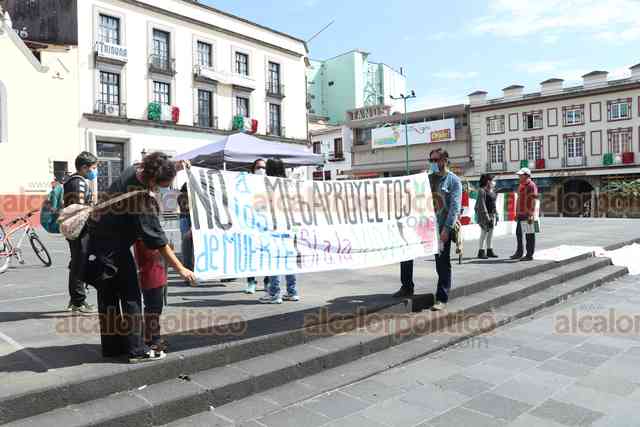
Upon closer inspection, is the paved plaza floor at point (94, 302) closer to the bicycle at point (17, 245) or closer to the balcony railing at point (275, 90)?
the bicycle at point (17, 245)

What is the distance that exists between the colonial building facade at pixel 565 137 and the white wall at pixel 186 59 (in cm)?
1848

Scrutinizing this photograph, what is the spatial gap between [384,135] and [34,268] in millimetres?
45267

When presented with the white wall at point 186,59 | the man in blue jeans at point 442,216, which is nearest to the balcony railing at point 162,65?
the white wall at point 186,59

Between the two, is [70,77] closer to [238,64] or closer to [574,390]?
[238,64]

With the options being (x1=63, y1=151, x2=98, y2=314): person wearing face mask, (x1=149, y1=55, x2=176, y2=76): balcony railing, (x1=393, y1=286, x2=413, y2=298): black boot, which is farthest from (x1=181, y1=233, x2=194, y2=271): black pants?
(x1=149, y1=55, x2=176, y2=76): balcony railing

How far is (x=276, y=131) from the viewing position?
35.8m

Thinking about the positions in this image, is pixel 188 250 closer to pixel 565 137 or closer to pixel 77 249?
pixel 77 249

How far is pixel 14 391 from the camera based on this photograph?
3.01 metres

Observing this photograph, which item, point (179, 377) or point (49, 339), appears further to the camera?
point (49, 339)

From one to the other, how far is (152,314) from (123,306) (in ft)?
0.79

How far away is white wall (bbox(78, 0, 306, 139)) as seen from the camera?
25562 mm

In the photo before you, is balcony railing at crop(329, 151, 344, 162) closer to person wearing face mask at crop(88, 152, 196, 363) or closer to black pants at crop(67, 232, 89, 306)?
Result: black pants at crop(67, 232, 89, 306)

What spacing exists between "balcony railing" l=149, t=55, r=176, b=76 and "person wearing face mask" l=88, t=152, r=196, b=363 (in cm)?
2698

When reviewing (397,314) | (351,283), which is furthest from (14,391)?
(351,283)
